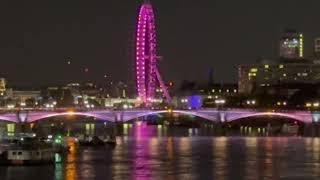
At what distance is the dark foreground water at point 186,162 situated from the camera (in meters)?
37.0

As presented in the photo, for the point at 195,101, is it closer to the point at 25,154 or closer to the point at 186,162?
the point at 186,162

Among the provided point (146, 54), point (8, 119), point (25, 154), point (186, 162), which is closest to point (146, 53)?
point (146, 54)

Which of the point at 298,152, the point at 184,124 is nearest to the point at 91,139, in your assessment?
the point at 298,152

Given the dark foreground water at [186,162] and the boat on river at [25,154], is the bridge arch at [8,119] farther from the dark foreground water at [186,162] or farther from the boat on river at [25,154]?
the boat on river at [25,154]

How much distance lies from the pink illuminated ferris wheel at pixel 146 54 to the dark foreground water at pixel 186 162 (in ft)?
78.3

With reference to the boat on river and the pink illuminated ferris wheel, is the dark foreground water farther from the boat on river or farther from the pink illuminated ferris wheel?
the pink illuminated ferris wheel

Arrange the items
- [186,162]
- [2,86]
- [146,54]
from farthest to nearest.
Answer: [2,86]
[146,54]
[186,162]

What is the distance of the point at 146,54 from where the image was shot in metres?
82.1

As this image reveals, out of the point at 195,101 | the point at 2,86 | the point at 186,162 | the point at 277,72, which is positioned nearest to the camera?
the point at 186,162

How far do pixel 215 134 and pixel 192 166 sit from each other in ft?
107

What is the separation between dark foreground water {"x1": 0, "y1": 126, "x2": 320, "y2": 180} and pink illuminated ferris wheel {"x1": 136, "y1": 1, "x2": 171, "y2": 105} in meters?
23.9

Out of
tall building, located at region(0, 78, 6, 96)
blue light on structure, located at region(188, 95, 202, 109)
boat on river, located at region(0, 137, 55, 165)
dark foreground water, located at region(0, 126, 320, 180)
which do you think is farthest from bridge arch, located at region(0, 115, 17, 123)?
tall building, located at region(0, 78, 6, 96)

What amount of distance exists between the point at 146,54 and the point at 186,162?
129ft

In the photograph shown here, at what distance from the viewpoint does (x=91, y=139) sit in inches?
2275
